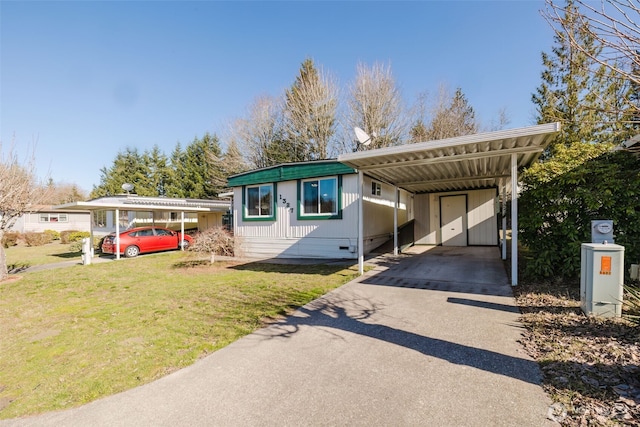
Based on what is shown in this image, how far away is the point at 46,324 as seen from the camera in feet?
16.3

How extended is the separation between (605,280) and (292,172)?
30.6ft

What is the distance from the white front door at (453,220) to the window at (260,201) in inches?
292

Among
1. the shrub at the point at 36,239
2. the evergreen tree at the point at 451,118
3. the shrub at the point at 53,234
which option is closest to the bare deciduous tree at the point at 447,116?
the evergreen tree at the point at 451,118

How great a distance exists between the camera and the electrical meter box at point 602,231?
4.35 meters

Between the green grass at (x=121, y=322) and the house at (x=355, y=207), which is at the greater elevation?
the house at (x=355, y=207)

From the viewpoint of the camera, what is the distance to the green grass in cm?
307

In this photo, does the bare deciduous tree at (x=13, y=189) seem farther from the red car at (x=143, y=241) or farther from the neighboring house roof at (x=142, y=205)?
the red car at (x=143, y=241)

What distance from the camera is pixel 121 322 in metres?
4.78

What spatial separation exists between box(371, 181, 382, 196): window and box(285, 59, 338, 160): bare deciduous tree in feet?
35.6

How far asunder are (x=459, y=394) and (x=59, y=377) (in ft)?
13.7

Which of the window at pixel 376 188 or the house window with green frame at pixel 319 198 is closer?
the house window with green frame at pixel 319 198

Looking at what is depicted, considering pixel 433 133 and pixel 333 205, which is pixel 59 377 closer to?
pixel 333 205

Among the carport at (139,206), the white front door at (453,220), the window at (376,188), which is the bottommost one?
the white front door at (453,220)

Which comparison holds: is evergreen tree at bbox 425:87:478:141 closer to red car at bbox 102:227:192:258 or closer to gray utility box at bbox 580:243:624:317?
red car at bbox 102:227:192:258
